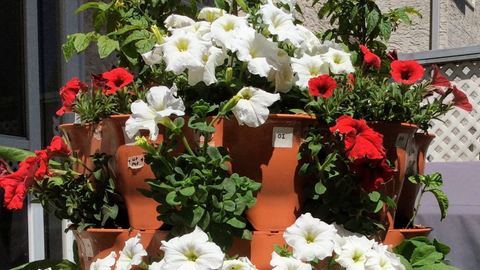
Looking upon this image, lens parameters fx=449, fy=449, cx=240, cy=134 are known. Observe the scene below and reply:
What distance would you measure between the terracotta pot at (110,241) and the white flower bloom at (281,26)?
0.42m

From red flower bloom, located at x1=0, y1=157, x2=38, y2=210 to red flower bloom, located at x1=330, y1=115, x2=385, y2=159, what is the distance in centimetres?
57

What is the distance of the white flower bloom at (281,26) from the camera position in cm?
83

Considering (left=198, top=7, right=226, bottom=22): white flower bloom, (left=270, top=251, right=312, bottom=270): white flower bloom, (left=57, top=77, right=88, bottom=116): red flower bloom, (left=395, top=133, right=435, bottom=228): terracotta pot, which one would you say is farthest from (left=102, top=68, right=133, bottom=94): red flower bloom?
(left=395, top=133, right=435, bottom=228): terracotta pot

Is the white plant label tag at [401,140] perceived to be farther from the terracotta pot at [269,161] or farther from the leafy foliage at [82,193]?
the leafy foliage at [82,193]

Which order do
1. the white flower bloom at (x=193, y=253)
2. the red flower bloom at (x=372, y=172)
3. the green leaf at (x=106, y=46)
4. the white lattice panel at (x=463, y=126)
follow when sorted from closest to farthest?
the white flower bloom at (x=193, y=253), the red flower bloom at (x=372, y=172), the green leaf at (x=106, y=46), the white lattice panel at (x=463, y=126)

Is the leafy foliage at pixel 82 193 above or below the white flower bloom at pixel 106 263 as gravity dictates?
above

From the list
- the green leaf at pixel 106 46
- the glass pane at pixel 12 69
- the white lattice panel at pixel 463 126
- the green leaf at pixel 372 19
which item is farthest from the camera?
the white lattice panel at pixel 463 126

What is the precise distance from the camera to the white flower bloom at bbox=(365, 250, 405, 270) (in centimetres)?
75

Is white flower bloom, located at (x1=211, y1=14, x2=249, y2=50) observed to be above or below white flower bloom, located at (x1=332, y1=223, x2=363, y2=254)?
above

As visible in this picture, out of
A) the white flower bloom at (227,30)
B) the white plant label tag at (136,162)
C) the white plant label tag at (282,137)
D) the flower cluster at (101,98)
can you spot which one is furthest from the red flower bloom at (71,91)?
the white plant label tag at (282,137)

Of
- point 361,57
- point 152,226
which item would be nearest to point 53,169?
point 152,226

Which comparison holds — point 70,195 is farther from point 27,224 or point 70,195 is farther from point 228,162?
point 27,224

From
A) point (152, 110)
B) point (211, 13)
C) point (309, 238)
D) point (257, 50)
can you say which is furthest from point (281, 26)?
point (309, 238)

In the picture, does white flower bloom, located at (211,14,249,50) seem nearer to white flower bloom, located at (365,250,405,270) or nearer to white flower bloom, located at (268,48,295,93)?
white flower bloom, located at (268,48,295,93)
